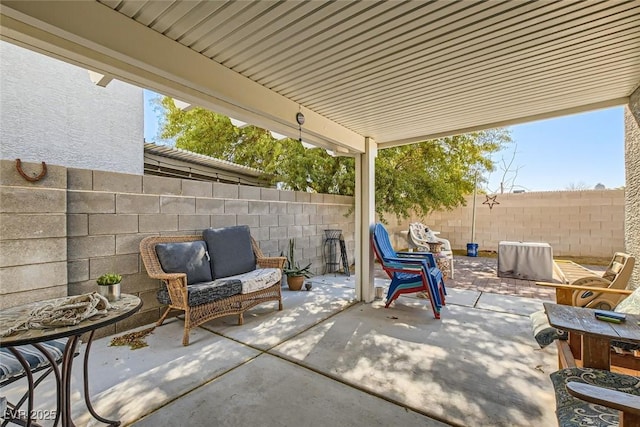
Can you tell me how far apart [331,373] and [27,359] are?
193 cm

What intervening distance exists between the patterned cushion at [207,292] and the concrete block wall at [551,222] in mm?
6533

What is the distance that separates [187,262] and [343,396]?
89.3 inches

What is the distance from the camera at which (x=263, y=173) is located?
7.30 metres

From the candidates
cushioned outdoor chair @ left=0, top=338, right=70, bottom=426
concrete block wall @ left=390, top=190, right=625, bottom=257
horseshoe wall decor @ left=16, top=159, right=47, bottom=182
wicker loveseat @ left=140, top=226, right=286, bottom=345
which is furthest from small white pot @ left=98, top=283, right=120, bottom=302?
concrete block wall @ left=390, top=190, right=625, bottom=257

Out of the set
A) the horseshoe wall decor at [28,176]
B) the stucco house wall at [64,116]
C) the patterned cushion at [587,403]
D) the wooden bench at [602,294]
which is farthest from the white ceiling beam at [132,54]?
the stucco house wall at [64,116]

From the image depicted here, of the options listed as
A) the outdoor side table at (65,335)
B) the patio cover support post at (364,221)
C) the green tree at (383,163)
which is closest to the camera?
the outdoor side table at (65,335)

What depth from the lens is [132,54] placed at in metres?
1.85

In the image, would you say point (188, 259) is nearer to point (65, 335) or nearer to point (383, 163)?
point (65, 335)

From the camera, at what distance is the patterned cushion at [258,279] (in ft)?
11.3

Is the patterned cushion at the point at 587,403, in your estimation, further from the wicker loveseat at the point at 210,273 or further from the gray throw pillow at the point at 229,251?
the gray throw pillow at the point at 229,251

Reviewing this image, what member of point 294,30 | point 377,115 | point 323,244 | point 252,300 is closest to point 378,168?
point 323,244

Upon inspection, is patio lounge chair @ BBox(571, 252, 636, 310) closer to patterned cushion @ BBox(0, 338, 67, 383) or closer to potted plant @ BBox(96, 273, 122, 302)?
potted plant @ BBox(96, 273, 122, 302)

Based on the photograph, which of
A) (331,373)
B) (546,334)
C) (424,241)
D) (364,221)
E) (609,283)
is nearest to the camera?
(546,334)

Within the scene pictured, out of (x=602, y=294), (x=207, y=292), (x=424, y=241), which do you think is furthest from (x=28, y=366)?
(x=424, y=241)
